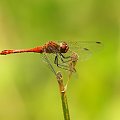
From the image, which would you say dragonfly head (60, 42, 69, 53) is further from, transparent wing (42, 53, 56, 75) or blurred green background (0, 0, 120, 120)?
blurred green background (0, 0, 120, 120)

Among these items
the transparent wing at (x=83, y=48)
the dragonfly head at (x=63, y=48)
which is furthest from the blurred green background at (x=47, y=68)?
the dragonfly head at (x=63, y=48)

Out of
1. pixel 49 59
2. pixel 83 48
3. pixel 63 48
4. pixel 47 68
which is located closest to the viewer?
pixel 49 59

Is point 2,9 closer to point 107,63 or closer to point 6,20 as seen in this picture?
point 6,20

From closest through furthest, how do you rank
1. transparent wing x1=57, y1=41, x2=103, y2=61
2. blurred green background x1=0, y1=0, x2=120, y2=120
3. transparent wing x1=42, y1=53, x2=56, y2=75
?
transparent wing x1=42, y1=53, x2=56, y2=75 → transparent wing x1=57, y1=41, x2=103, y2=61 → blurred green background x1=0, y1=0, x2=120, y2=120

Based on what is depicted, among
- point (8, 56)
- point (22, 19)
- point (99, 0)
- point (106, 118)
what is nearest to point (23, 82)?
point (8, 56)

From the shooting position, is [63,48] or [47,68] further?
[47,68]

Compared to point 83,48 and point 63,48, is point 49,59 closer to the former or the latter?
point 63,48

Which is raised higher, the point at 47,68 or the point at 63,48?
the point at 63,48

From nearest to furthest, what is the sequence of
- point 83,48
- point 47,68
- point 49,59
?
point 49,59
point 83,48
point 47,68

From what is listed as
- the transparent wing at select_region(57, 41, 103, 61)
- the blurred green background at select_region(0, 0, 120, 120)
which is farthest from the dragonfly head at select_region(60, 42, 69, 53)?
the blurred green background at select_region(0, 0, 120, 120)

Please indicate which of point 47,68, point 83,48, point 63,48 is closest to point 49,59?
point 63,48
